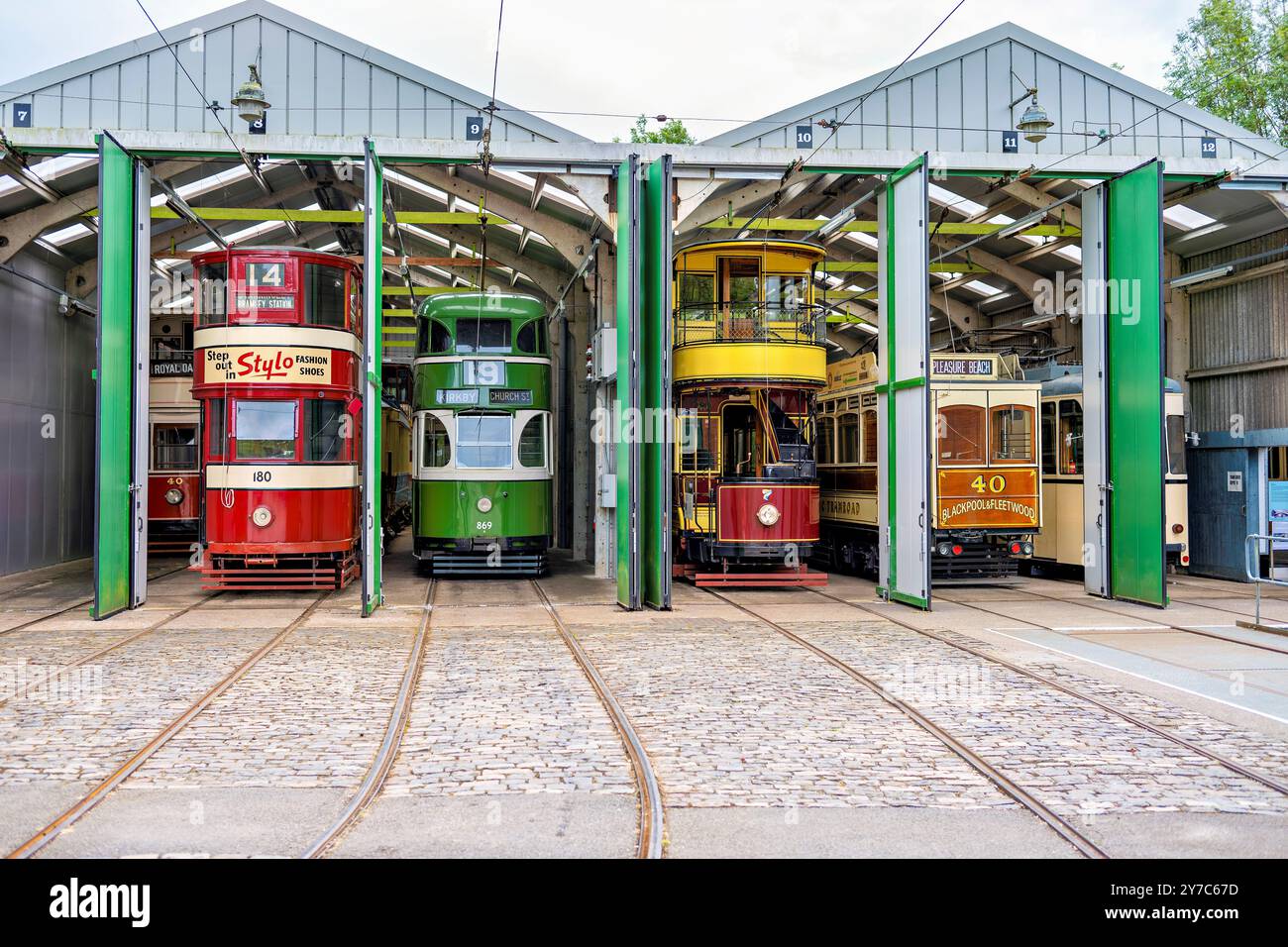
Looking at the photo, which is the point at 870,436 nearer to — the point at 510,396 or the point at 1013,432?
the point at 1013,432

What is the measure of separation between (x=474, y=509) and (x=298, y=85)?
21.7 feet

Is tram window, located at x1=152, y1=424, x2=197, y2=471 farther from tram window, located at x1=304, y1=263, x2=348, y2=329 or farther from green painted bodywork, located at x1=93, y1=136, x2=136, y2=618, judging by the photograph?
green painted bodywork, located at x1=93, y1=136, x2=136, y2=618

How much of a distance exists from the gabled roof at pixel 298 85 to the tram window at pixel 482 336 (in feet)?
9.96

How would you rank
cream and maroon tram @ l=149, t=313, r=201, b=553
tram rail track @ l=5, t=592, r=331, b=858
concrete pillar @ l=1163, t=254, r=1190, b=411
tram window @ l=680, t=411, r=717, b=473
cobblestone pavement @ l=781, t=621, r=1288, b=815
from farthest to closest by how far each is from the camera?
cream and maroon tram @ l=149, t=313, r=201, b=553 < concrete pillar @ l=1163, t=254, r=1190, b=411 < tram window @ l=680, t=411, r=717, b=473 < cobblestone pavement @ l=781, t=621, r=1288, b=815 < tram rail track @ l=5, t=592, r=331, b=858

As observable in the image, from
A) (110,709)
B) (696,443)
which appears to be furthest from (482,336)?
(110,709)

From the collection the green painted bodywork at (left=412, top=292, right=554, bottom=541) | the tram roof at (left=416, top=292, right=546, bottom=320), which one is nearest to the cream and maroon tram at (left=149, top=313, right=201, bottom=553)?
the green painted bodywork at (left=412, top=292, right=554, bottom=541)

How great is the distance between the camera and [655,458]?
1442 centimetres

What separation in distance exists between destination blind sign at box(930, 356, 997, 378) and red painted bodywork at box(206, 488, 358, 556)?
30.1 ft

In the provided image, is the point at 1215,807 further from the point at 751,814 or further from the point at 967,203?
the point at 967,203

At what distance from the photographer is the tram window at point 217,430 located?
15.7 m

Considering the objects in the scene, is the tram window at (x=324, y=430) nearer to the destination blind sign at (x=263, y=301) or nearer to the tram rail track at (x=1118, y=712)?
the destination blind sign at (x=263, y=301)

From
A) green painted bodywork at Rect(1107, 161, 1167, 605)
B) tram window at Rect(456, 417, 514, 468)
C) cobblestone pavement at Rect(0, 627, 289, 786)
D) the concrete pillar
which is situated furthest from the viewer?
the concrete pillar

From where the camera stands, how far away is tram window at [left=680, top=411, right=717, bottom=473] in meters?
16.8
